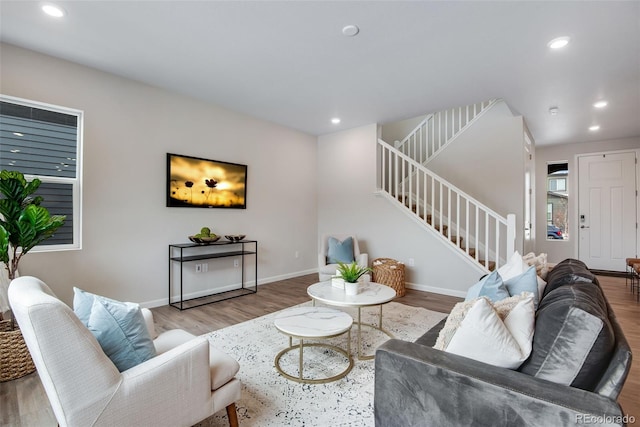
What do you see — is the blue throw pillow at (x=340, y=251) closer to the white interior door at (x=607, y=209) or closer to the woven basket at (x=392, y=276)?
the woven basket at (x=392, y=276)

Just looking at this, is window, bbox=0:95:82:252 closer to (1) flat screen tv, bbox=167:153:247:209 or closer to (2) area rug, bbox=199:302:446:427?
(1) flat screen tv, bbox=167:153:247:209

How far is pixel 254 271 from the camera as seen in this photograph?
15.8ft

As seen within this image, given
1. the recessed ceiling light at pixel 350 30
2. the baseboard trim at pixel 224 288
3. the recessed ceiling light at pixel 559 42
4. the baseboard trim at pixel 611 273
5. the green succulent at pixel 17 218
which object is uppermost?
the recessed ceiling light at pixel 350 30

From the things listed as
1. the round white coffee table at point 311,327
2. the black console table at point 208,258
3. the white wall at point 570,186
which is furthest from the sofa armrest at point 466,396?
the white wall at point 570,186

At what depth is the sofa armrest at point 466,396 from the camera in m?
0.93

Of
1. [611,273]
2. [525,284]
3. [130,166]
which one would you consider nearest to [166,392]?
[525,284]

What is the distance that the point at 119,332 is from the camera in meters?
1.33

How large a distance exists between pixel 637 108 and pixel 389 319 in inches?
179

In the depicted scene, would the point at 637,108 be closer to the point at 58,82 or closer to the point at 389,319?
the point at 389,319

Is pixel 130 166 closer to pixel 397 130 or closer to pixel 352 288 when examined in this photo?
pixel 352 288

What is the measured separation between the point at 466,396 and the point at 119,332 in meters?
1.44

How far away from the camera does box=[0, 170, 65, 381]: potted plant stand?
212cm

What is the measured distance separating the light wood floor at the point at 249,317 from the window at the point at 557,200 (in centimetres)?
127

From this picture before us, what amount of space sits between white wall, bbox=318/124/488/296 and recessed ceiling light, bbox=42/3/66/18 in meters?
3.98
